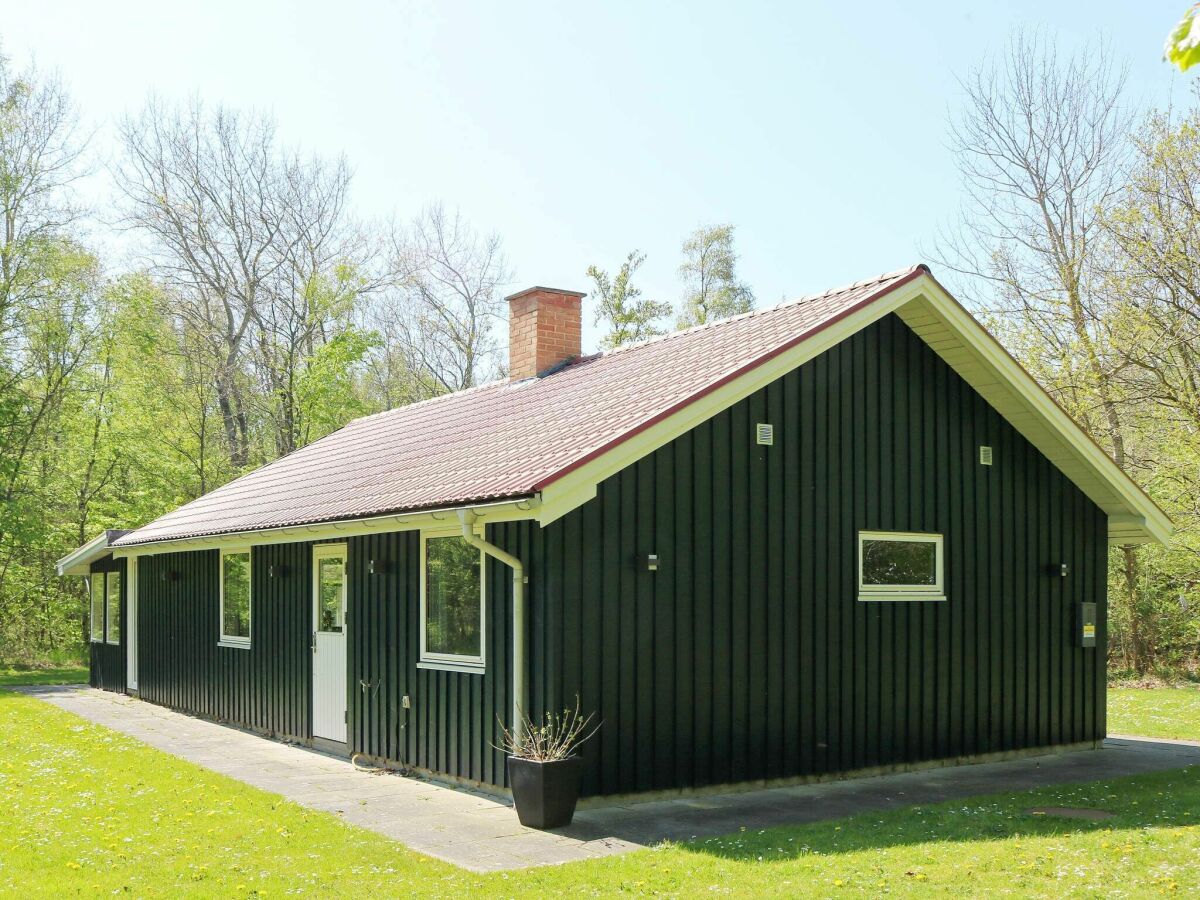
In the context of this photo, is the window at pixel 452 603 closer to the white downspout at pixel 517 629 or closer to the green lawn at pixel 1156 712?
the white downspout at pixel 517 629

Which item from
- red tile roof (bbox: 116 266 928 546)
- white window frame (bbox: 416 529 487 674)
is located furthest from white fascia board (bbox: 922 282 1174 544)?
white window frame (bbox: 416 529 487 674)

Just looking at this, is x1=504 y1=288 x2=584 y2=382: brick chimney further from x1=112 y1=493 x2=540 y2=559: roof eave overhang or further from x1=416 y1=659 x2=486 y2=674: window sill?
x1=416 y1=659 x2=486 y2=674: window sill

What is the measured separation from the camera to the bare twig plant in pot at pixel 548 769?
8.09 metres

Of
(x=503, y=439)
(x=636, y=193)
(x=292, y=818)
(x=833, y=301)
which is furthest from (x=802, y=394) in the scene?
(x=636, y=193)

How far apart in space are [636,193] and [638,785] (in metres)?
16.8

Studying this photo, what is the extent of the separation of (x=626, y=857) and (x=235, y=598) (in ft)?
29.6

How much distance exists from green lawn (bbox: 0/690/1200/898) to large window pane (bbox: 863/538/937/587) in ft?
7.48

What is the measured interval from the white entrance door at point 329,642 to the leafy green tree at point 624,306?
22.7 meters

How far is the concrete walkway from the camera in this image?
25.2 ft

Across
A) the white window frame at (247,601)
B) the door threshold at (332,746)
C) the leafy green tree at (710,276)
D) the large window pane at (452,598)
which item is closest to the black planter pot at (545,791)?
the large window pane at (452,598)

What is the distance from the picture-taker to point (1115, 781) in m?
10.3

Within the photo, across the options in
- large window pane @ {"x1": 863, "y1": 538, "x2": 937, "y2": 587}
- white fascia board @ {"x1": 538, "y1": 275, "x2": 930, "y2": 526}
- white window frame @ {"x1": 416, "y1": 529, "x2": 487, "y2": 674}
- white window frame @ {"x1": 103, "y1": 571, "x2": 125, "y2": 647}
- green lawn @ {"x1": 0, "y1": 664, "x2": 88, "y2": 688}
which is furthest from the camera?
green lawn @ {"x1": 0, "y1": 664, "x2": 88, "y2": 688}

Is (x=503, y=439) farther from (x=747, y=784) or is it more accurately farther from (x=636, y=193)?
(x=636, y=193)

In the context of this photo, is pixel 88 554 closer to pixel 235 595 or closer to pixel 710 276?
pixel 235 595
